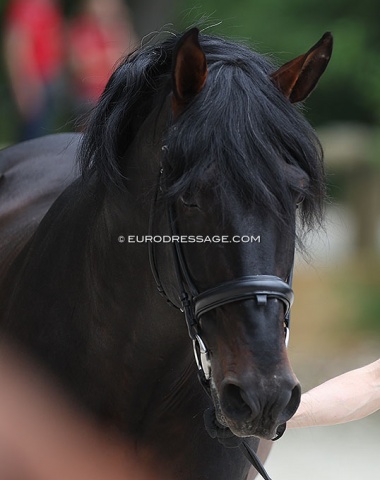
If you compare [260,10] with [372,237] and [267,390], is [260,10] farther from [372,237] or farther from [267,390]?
[267,390]

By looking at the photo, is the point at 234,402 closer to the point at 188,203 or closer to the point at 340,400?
the point at 188,203

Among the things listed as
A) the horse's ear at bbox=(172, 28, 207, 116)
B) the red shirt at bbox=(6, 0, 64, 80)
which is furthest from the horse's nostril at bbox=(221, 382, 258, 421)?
the red shirt at bbox=(6, 0, 64, 80)

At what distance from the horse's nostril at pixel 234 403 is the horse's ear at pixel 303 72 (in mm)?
787

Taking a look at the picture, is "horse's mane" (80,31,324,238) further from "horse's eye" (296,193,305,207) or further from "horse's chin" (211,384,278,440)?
"horse's chin" (211,384,278,440)

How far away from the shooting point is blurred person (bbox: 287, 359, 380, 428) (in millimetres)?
3234

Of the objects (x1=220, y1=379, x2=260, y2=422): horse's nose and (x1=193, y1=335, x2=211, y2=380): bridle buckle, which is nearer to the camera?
(x1=220, y1=379, x2=260, y2=422): horse's nose

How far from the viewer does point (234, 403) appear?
2.46 m

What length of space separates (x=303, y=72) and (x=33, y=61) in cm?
529

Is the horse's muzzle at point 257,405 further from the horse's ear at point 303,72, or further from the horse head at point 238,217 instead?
the horse's ear at point 303,72

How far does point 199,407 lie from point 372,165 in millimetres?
6858

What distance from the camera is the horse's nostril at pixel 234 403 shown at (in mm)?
2449

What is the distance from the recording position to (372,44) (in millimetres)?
12344

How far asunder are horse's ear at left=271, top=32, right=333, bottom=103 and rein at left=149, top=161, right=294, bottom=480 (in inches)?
15.8

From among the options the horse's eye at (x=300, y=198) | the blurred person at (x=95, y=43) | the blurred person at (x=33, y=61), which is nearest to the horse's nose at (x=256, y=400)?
the horse's eye at (x=300, y=198)
